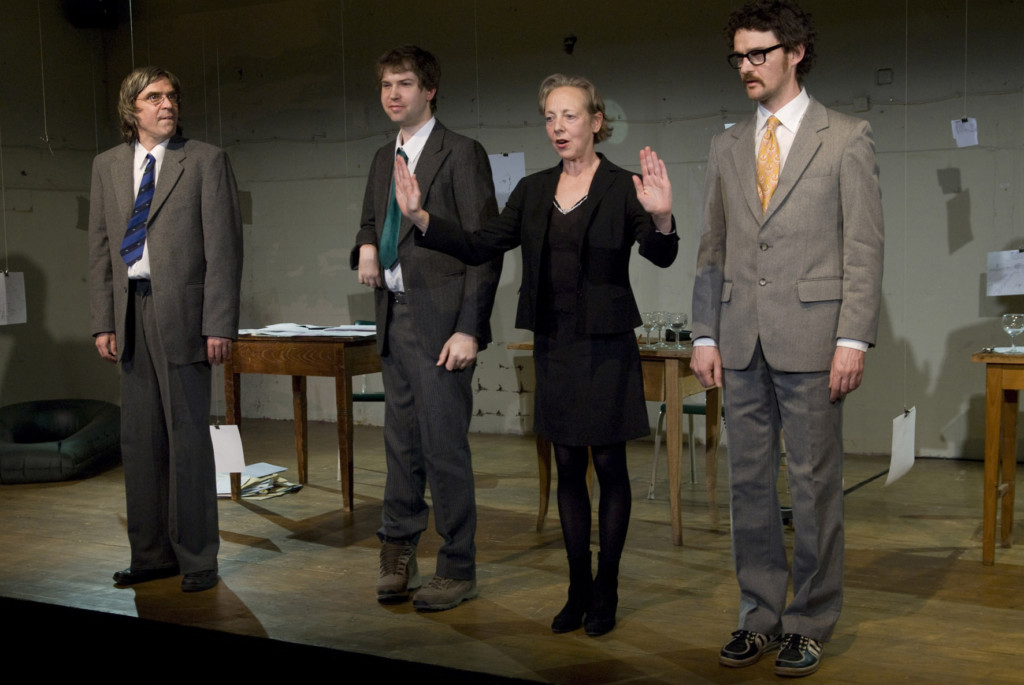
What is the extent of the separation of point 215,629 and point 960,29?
4.50m

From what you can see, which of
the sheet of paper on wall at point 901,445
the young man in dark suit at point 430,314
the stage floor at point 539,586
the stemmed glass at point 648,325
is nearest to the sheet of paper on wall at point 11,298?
the stage floor at point 539,586

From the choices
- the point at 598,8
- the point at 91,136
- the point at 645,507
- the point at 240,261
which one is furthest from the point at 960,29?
the point at 91,136

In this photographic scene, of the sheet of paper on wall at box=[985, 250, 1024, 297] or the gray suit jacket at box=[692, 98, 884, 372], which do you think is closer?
the gray suit jacket at box=[692, 98, 884, 372]

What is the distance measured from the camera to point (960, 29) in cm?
513

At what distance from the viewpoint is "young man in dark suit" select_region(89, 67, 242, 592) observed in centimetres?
314

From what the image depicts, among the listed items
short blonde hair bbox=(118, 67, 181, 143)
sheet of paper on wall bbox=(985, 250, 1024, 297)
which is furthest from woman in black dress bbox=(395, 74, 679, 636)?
sheet of paper on wall bbox=(985, 250, 1024, 297)

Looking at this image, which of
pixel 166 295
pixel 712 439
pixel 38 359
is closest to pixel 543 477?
pixel 712 439

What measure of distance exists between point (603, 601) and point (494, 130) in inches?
159

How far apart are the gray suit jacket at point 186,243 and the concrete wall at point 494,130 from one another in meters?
3.14

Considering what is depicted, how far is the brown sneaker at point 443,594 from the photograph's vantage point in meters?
2.95

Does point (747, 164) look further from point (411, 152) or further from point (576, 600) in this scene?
point (576, 600)

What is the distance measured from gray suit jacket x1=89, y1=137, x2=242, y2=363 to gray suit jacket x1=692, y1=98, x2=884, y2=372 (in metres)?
1.57

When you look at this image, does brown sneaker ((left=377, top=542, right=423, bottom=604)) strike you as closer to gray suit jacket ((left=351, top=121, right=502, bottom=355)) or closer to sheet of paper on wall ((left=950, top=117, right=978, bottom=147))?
gray suit jacket ((left=351, top=121, right=502, bottom=355))

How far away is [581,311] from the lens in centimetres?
265
